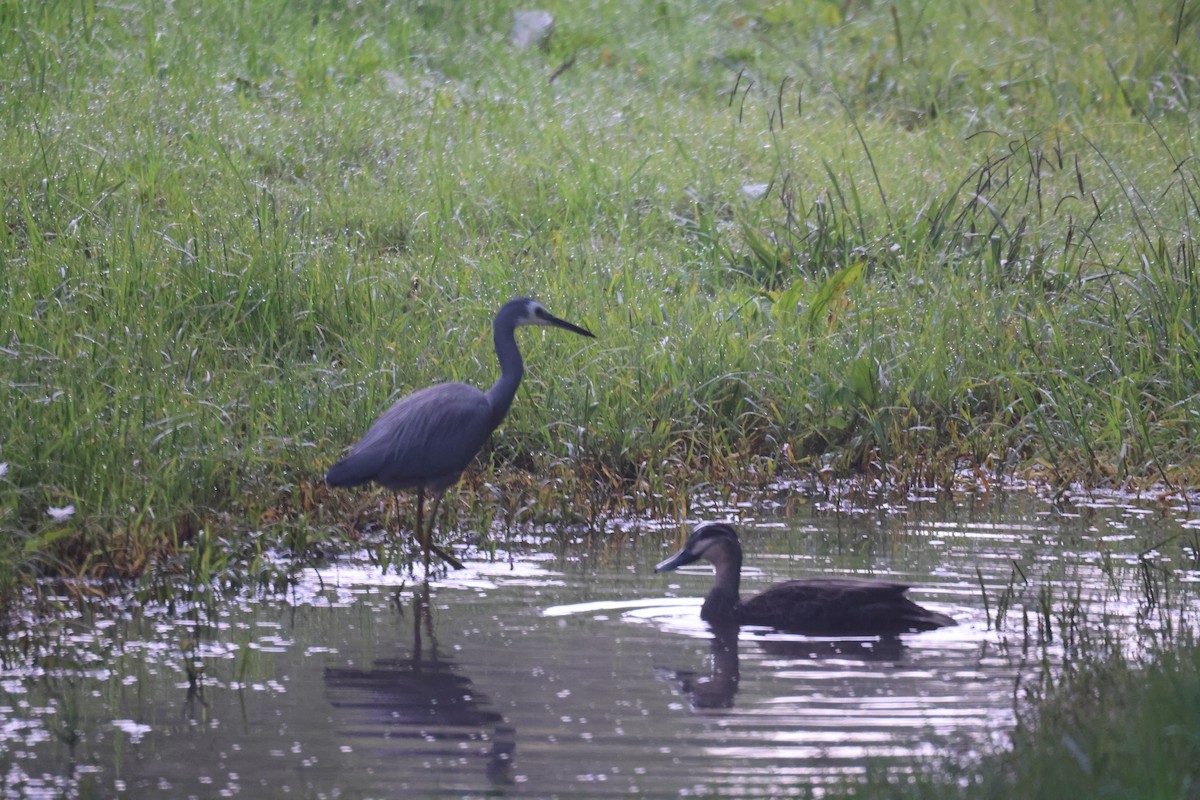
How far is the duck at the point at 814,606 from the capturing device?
5.43m

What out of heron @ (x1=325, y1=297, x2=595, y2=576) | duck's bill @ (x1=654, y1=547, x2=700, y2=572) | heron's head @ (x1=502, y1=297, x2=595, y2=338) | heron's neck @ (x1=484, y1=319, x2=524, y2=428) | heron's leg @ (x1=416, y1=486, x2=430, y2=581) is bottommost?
duck's bill @ (x1=654, y1=547, x2=700, y2=572)

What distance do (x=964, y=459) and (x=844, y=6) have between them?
31.0 feet

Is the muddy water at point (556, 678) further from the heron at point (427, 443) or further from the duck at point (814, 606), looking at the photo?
the heron at point (427, 443)

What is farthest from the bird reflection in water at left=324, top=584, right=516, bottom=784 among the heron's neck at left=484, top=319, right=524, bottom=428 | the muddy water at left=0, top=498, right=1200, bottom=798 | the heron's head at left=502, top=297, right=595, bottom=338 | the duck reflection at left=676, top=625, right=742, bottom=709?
the heron's head at left=502, top=297, right=595, bottom=338

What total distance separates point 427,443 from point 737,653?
5.65ft

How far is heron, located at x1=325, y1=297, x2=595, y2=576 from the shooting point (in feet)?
21.0

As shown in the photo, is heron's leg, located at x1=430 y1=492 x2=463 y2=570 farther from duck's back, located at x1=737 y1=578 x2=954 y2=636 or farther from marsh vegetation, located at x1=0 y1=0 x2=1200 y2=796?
duck's back, located at x1=737 y1=578 x2=954 y2=636

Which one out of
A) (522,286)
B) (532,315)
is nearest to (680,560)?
(532,315)

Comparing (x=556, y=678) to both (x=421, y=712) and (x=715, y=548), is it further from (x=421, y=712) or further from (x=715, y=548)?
(x=715, y=548)

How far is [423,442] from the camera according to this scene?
641 centimetres

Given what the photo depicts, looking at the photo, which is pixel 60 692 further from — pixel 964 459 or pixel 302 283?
pixel 964 459

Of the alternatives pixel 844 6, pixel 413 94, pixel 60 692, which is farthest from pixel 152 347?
pixel 844 6

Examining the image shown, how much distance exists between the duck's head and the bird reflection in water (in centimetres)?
110

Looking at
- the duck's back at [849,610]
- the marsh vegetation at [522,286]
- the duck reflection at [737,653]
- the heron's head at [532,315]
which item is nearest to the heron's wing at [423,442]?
the marsh vegetation at [522,286]
